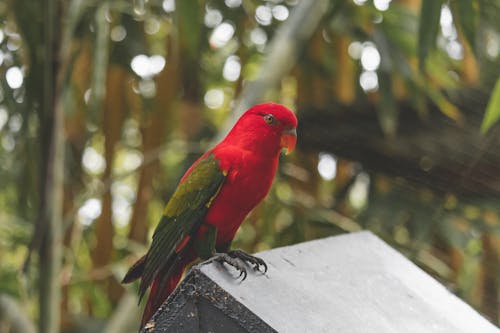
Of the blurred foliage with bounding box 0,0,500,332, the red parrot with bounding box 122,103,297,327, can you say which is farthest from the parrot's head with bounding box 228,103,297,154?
the blurred foliage with bounding box 0,0,500,332

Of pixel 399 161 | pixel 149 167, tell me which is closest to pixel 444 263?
pixel 399 161

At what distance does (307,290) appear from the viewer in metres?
0.68

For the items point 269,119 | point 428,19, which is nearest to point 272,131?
point 269,119

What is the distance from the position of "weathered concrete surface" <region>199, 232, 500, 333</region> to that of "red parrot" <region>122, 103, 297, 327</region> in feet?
0.24

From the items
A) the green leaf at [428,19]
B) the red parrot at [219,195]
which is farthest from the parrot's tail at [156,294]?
the green leaf at [428,19]

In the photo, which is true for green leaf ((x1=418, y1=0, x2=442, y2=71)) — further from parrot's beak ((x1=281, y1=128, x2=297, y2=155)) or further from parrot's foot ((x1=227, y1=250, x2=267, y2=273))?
parrot's foot ((x1=227, y1=250, x2=267, y2=273))

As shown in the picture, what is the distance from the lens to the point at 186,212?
800 mm

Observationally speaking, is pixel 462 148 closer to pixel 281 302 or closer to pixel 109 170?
pixel 109 170

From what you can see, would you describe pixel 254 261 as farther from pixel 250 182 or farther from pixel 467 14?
pixel 467 14

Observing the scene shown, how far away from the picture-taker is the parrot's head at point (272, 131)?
0.79 m

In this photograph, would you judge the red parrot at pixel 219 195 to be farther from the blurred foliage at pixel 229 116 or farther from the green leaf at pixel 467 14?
the blurred foliage at pixel 229 116

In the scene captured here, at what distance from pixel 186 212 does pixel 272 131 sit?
12cm

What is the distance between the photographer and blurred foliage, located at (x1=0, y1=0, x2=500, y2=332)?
4.54 feet

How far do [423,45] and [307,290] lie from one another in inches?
19.7
